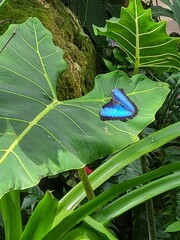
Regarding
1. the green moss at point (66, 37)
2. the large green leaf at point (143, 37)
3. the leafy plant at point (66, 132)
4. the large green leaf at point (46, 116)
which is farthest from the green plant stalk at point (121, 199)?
the green moss at point (66, 37)

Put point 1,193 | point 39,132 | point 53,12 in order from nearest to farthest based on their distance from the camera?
point 1,193, point 39,132, point 53,12

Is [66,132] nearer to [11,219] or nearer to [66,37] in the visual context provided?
[11,219]

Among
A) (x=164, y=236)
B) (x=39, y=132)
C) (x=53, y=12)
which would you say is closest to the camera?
(x=39, y=132)

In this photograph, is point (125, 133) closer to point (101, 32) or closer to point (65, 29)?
point (101, 32)

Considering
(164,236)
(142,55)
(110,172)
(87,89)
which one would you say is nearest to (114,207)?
(110,172)

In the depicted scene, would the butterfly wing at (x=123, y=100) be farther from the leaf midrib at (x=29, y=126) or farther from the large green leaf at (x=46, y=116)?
the leaf midrib at (x=29, y=126)

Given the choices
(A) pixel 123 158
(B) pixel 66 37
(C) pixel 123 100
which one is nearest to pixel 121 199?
(A) pixel 123 158
